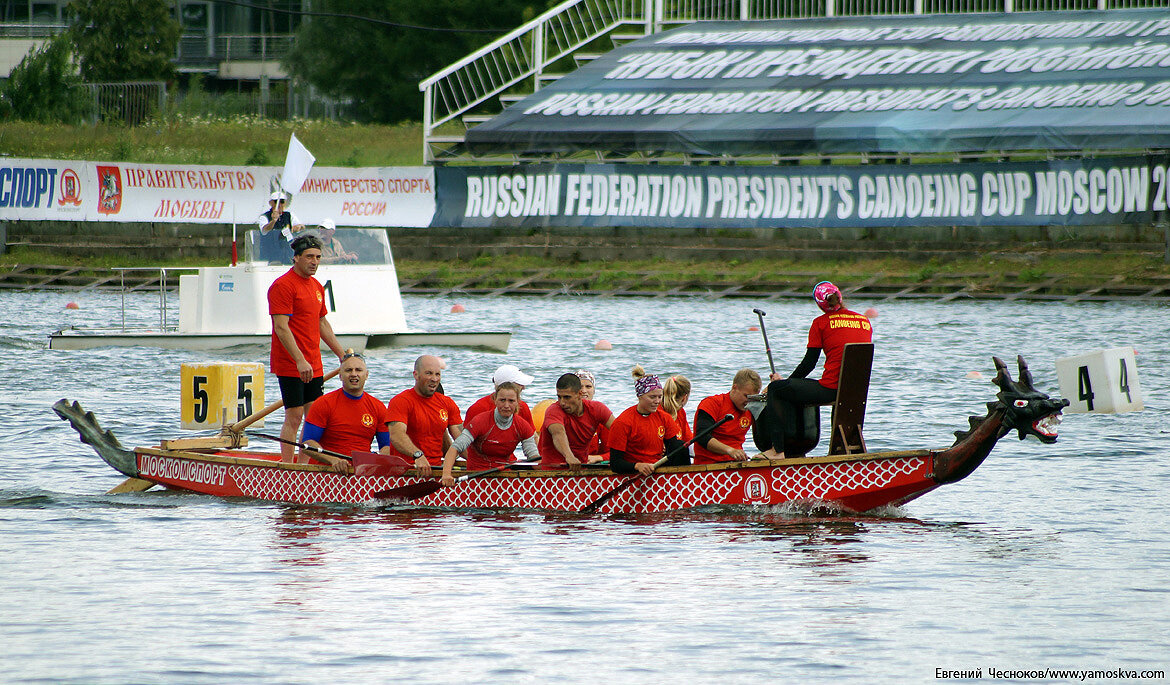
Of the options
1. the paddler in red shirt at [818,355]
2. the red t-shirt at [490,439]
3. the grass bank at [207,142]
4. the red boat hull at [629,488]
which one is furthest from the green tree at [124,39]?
the paddler in red shirt at [818,355]

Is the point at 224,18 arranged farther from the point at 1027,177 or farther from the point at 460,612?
the point at 460,612

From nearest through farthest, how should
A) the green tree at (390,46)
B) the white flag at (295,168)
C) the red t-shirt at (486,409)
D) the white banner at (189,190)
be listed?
the red t-shirt at (486,409)
the white flag at (295,168)
the white banner at (189,190)
the green tree at (390,46)

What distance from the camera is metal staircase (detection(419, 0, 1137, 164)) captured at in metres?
37.2

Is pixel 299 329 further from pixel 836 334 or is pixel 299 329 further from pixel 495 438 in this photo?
pixel 836 334

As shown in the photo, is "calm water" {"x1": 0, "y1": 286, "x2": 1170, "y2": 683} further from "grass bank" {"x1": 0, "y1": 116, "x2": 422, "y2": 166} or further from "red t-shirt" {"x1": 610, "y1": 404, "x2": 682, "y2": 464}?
"grass bank" {"x1": 0, "y1": 116, "x2": 422, "y2": 166}

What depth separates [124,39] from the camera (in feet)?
181

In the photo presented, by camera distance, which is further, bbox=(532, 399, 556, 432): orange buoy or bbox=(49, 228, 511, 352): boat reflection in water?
bbox=(49, 228, 511, 352): boat reflection in water

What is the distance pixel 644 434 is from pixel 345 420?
2291 millimetres

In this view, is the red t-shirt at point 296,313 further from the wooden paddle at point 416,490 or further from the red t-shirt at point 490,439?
the red t-shirt at point 490,439

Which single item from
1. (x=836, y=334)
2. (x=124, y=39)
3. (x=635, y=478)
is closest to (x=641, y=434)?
(x=635, y=478)

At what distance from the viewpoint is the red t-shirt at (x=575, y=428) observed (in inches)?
485

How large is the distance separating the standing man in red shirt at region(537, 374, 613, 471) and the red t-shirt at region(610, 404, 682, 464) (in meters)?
0.38

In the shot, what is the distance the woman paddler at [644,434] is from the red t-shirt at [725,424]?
10.7 inches

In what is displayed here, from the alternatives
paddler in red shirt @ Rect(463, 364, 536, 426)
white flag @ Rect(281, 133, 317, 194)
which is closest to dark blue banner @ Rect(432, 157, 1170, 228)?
white flag @ Rect(281, 133, 317, 194)
